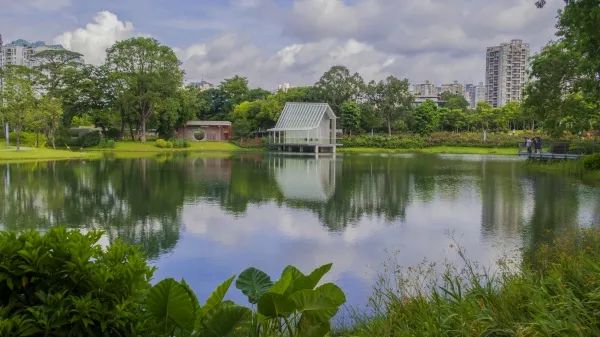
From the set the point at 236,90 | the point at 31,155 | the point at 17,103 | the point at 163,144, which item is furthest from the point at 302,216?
the point at 236,90

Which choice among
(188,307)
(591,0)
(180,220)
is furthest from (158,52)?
(188,307)

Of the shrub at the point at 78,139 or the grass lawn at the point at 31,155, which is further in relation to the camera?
the shrub at the point at 78,139

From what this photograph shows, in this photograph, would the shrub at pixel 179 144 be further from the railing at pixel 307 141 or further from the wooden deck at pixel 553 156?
the wooden deck at pixel 553 156

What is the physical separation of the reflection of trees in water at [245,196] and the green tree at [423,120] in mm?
31352

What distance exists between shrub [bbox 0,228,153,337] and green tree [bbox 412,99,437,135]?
182 feet

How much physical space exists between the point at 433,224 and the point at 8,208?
10282 mm

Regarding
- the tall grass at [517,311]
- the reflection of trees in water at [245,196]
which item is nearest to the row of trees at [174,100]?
the reflection of trees in water at [245,196]

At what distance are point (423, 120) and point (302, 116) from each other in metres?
15.0

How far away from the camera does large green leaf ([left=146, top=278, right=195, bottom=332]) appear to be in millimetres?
2830

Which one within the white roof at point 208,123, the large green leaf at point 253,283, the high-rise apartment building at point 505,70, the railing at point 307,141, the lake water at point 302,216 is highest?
the high-rise apartment building at point 505,70

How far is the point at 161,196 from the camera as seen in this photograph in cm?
1612

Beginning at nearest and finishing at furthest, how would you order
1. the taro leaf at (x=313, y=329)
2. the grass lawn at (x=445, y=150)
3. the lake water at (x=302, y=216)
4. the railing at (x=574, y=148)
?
the taro leaf at (x=313, y=329), the lake water at (x=302, y=216), the railing at (x=574, y=148), the grass lawn at (x=445, y=150)

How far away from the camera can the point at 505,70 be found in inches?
4390

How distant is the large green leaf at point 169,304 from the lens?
9.29 feet
